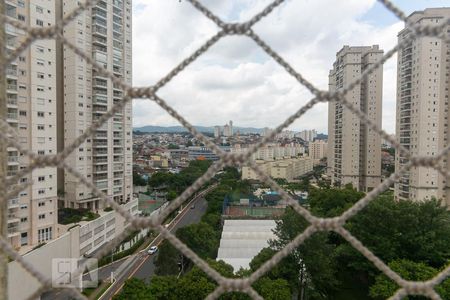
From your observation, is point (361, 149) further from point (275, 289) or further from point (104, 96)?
point (275, 289)

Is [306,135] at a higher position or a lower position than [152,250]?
higher

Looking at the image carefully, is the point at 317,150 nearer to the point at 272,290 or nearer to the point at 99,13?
the point at 99,13

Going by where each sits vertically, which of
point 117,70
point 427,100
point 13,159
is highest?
point 117,70

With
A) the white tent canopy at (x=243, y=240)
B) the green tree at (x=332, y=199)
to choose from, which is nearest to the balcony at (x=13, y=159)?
the white tent canopy at (x=243, y=240)

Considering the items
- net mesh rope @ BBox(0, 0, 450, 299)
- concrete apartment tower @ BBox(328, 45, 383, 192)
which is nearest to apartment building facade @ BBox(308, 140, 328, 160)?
concrete apartment tower @ BBox(328, 45, 383, 192)

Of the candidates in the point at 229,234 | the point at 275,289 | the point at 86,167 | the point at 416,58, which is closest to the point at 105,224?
the point at 86,167

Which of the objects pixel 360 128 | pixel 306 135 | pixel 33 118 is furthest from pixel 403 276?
pixel 306 135

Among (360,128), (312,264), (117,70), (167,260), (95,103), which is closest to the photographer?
(312,264)
